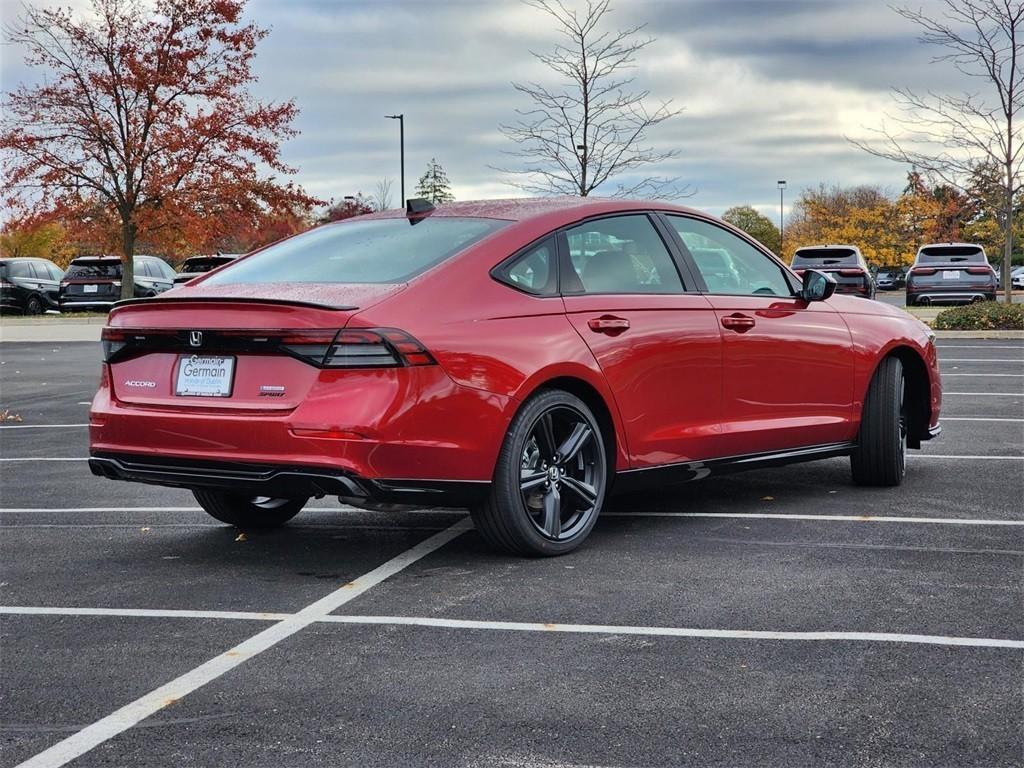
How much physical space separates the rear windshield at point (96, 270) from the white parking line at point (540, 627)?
31743mm

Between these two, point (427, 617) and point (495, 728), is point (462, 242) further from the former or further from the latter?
point (495, 728)

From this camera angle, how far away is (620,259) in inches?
255

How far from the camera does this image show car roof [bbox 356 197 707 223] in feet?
20.8

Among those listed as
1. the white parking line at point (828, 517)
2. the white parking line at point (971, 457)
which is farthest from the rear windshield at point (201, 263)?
the white parking line at point (828, 517)

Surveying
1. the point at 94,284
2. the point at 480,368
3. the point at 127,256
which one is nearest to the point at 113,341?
the point at 480,368

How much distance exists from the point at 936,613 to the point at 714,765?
1.80 meters

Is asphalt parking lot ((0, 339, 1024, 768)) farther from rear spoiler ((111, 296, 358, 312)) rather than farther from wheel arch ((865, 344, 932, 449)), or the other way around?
rear spoiler ((111, 296, 358, 312))

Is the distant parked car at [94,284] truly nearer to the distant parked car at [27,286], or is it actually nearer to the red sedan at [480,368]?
the distant parked car at [27,286]

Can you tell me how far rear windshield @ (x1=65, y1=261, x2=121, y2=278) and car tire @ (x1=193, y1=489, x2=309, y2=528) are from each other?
30.1 metres

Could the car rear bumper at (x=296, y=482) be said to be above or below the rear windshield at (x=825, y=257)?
below

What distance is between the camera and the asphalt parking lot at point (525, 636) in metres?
3.62

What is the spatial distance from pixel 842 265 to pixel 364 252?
22041mm

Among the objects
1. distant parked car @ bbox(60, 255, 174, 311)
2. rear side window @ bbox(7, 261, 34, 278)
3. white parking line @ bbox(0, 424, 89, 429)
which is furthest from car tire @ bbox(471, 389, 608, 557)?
rear side window @ bbox(7, 261, 34, 278)

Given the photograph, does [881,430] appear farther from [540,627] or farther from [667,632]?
→ [540,627]
